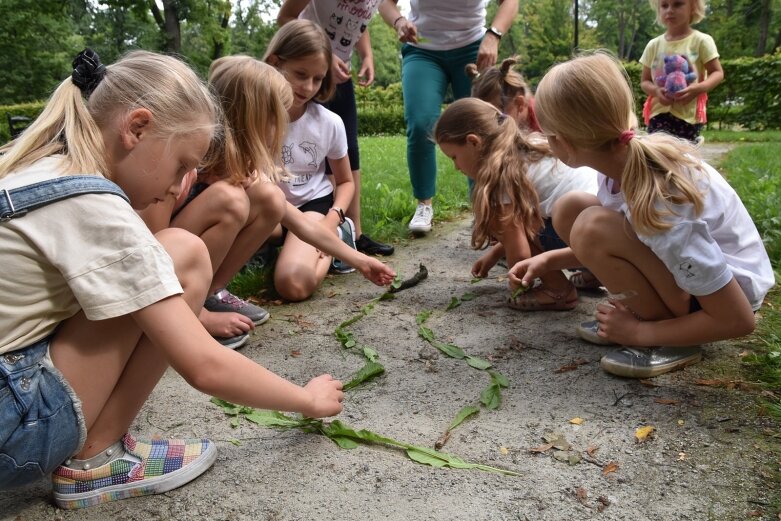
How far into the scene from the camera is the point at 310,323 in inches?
106

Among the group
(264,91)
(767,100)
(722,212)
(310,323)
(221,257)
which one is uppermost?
(264,91)

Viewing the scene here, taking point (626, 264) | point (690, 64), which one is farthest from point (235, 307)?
point (690, 64)

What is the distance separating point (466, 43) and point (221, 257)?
2.34 metres

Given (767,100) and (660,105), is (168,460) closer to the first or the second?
(660,105)

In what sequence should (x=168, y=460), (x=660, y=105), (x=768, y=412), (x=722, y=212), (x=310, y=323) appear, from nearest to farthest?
(x=168, y=460), (x=768, y=412), (x=722, y=212), (x=310, y=323), (x=660, y=105)

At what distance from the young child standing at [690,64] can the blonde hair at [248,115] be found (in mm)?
3369

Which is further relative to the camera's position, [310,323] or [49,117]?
[310,323]

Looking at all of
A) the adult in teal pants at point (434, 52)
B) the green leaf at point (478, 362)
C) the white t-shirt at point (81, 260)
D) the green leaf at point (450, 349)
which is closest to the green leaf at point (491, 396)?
the green leaf at point (478, 362)

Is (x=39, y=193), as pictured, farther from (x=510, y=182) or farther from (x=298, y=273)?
(x=510, y=182)

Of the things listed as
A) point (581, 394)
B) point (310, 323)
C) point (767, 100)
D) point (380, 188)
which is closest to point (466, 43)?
point (380, 188)

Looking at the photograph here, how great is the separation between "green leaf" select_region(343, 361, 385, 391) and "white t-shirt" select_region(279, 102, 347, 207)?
1457mm

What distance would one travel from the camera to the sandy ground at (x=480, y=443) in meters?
1.45

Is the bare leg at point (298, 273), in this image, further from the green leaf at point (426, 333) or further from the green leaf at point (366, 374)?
the green leaf at point (366, 374)

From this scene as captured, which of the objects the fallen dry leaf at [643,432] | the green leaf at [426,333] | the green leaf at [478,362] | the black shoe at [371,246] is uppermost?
the fallen dry leaf at [643,432]
